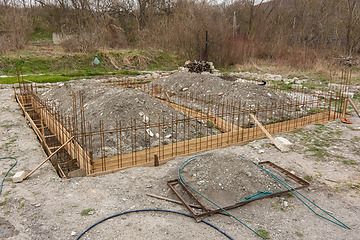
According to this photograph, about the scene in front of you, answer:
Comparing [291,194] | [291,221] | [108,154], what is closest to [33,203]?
[108,154]

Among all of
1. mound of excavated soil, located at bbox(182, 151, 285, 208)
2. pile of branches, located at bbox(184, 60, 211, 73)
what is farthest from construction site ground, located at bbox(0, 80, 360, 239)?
pile of branches, located at bbox(184, 60, 211, 73)

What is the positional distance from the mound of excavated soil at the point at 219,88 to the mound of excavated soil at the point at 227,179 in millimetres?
4463

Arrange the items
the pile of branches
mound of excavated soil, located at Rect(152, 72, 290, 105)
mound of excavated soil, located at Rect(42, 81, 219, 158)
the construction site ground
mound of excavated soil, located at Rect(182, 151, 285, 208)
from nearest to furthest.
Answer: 1. the construction site ground
2. mound of excavated soil, located at Rect(182, 151, 285, 208)
3. mound of excavated soil, located at Rect(42, 81, 219, 158)
4. mound of excavated soil, located at Rect(152, 72, 290, 105)
5. the pile of branches

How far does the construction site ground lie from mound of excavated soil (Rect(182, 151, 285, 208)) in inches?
0.6

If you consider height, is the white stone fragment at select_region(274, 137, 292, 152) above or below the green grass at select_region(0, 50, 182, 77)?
below

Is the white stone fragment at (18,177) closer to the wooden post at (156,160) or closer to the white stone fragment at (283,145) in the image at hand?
the wooden post at (156,160)

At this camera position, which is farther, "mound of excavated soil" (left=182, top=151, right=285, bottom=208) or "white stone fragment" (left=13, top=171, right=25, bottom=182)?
"white stone fragment" (left=13, top=171, right=25, bottom=182)

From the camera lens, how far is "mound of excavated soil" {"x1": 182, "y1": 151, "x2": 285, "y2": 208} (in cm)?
377

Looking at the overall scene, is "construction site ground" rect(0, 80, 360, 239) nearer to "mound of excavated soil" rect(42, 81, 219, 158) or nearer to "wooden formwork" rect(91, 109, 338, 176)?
"wooden formwork" rect(91, 109, 338, 176)

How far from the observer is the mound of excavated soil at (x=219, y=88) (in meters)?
8.96

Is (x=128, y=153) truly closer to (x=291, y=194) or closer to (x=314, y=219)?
(x=291, y=194)

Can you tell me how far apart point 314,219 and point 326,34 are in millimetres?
24124

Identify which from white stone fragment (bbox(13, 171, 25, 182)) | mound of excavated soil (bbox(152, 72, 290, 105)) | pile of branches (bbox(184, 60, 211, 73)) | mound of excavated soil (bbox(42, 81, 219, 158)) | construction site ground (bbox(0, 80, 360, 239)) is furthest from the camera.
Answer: pile of branches (bbox(184, 60, 211, 73))

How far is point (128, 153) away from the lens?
528cm
